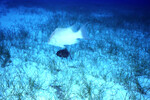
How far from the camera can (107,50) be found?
4219mm

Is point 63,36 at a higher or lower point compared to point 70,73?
higher

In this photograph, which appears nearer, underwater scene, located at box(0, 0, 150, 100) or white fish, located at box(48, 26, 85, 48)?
underwater scene, located at box(0, 0, 150, 100)

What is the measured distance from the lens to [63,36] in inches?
117

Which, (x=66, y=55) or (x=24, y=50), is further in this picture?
(x=24, y=50)

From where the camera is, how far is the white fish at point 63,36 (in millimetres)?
2847

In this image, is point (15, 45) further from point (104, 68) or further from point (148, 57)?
point (148, 57)

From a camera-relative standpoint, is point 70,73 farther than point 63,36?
No

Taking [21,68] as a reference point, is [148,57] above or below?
above

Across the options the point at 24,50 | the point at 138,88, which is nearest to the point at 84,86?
the point at 138,88

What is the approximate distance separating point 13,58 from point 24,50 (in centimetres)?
62

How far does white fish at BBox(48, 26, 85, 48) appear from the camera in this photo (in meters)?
2.85

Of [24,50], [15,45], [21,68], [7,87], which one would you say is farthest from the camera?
[15,45]

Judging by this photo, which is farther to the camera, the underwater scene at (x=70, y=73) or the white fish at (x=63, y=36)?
the white fish at (x=63, y=36)

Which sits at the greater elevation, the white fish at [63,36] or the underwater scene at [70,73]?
the white fish at [63,36]
